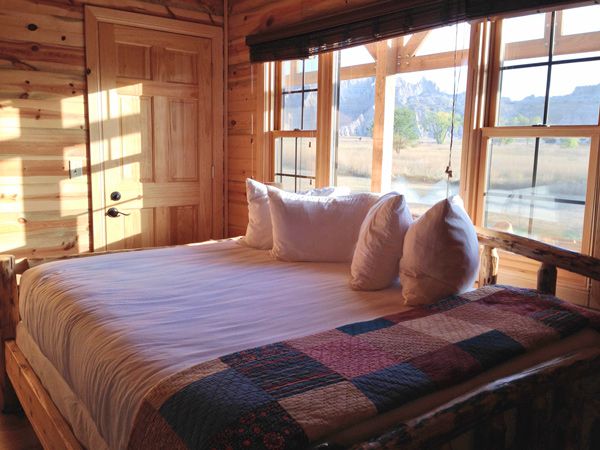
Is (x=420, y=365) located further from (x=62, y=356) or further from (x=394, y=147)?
(x=394, y=147)

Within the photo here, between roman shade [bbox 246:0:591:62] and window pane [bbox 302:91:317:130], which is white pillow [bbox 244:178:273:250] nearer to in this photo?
window pane [bbox 302:91:317:130]

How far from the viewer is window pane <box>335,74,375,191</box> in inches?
123

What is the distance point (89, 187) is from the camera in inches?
141

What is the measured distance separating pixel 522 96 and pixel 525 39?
0.80 feet

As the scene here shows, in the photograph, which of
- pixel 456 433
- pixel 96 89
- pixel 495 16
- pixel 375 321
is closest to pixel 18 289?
pixel 96 89

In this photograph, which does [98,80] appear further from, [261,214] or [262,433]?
[262,433]

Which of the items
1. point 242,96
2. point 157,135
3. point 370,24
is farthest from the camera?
point 242,96

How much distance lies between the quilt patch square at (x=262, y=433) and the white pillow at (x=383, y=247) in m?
1.09

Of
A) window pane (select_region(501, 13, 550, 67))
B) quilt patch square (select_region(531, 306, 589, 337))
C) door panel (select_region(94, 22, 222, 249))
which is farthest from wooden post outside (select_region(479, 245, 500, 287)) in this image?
door panel (select_region(94, 22, 222, 249))

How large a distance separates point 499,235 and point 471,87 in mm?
742

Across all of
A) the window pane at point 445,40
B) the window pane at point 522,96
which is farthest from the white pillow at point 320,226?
the window pane at point 445,40

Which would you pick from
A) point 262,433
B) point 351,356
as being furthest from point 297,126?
point 262,433

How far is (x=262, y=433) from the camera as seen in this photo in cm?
112

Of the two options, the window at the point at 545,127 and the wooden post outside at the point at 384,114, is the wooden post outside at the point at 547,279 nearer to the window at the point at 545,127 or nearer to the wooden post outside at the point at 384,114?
the window at the point at 545,127
